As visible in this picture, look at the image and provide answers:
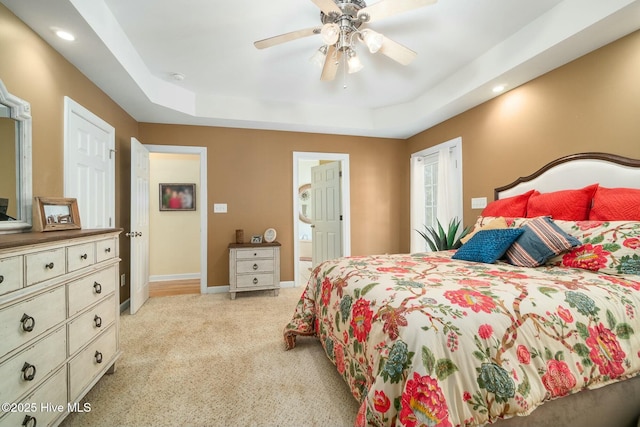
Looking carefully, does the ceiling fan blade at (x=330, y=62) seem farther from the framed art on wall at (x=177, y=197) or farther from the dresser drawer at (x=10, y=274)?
the framed art on wall at (x=177, y=197)

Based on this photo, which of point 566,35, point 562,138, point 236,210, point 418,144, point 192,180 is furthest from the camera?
point 192,180

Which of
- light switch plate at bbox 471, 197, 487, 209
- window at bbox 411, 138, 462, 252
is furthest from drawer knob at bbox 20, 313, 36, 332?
window at bbox 411, 138, 462, 252

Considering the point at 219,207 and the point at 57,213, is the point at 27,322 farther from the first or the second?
the point at 219,207

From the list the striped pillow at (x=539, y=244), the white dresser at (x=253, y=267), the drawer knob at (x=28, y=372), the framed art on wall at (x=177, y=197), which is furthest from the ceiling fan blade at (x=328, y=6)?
the framed art on wall at (x=177, y=197)

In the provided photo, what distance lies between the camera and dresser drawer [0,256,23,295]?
995 mm

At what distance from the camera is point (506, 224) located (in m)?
2.22

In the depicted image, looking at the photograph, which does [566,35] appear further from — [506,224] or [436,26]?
[506,224]

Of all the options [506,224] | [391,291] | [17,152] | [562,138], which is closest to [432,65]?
[562,138]

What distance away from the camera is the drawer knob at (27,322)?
109cm

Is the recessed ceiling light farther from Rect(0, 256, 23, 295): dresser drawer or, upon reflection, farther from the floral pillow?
the floral pillow

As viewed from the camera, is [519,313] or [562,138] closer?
[519,313]

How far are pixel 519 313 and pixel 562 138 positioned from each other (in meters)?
2.10

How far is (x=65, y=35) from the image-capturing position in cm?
190

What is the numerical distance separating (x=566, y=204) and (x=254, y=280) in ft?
10.7
